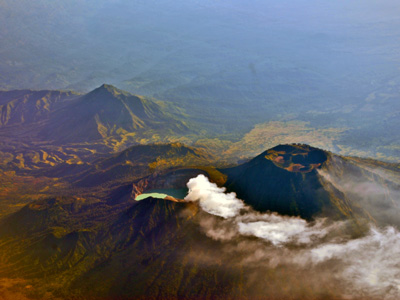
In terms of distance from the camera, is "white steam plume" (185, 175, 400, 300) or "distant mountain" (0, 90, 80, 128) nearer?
"white steam plume" (185, 175, 400, 300)

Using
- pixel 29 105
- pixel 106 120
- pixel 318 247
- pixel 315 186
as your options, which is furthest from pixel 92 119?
pixel 318 247

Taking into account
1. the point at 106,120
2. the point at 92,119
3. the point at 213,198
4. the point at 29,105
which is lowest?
the point at 106,120

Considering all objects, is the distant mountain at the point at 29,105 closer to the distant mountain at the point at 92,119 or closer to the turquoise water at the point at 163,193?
the distant mountain at the point at 92,119

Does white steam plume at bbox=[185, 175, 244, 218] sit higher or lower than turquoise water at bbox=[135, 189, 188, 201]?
higher

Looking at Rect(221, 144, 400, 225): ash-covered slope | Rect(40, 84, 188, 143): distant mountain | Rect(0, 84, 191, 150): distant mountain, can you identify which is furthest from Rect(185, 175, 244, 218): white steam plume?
Rect(40, 84, 188, 143): distant mountain

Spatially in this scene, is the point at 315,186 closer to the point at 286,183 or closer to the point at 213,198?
the point at 286,183

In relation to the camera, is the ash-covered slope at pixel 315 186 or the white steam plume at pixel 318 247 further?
the ash-covered slope at pixel 315 186

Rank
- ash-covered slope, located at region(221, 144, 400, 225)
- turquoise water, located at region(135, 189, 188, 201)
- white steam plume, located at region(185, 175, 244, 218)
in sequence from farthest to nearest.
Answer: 1. turquoise water, located at region(135, 189, 188, 201)
2. white steam plume, located at region(185, 175, 244, 218)
3. ash-covered slope, located at region(221, 144, 400, 225)

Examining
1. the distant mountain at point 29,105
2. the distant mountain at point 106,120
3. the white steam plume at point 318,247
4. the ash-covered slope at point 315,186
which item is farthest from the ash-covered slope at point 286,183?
the distant mountain at point 29,105

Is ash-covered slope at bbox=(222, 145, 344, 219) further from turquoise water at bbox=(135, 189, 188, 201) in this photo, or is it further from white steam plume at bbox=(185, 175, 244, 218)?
turquoise water at bbox=(135, 189, 188, 201)
